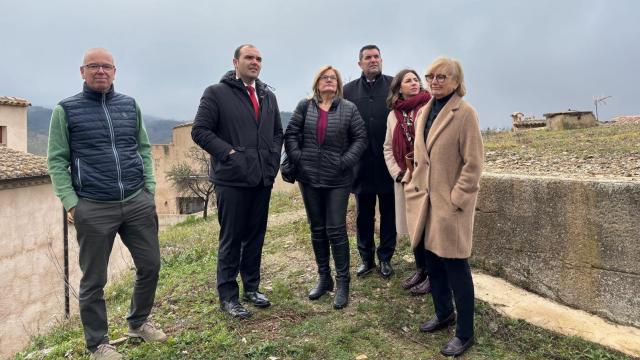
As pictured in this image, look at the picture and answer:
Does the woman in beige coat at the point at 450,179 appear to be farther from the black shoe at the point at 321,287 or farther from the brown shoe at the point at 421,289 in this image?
the black shoe at the point at 321,287

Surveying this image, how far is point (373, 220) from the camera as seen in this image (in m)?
4.41

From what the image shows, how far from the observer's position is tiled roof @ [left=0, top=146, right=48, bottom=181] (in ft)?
35.7

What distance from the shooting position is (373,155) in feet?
13.7

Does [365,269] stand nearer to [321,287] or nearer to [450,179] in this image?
[321,287]

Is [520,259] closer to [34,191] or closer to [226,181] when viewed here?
[226,181]

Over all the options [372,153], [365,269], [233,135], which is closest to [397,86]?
[372,153]

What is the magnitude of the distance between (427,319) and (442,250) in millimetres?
965

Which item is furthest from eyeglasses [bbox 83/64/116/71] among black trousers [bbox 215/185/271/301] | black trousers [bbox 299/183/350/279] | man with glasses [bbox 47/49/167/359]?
black trousers [bbox 299/183/350/279]

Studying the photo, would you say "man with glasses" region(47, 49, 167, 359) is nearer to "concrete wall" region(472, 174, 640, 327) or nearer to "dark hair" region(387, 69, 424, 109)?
"dark hair" region(387, 69, 424, 109)

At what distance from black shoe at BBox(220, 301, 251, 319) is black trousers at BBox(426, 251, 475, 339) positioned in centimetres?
154

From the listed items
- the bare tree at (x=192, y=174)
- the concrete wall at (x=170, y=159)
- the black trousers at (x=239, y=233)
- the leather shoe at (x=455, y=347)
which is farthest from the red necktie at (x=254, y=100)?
the concrete wall at (x=170, y=159)

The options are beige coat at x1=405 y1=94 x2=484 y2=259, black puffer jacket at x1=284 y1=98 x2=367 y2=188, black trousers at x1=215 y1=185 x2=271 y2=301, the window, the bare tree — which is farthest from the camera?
the bare tree

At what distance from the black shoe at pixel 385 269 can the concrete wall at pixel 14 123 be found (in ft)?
74.9

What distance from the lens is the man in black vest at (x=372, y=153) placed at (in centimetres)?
416
